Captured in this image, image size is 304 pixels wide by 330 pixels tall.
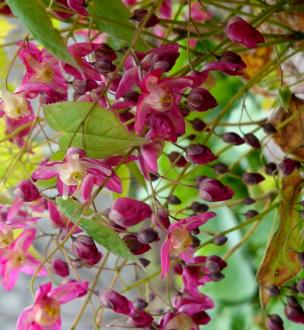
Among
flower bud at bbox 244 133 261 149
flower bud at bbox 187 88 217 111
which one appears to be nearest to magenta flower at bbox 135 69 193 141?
flower bud at bbox 187 88 217 111

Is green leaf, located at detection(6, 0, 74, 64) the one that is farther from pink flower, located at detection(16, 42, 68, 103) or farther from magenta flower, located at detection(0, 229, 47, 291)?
magenta flower, located at detection(0, 229, 47, 291)

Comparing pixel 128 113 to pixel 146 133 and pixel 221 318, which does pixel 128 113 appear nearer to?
pixel 146 133

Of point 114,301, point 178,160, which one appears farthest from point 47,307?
point 178,160

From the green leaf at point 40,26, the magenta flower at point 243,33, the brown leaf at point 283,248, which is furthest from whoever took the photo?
the brown leaf at point 283,248

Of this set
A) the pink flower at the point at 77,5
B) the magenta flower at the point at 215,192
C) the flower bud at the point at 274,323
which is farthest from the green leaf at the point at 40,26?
the flower bud at the point at 274,323

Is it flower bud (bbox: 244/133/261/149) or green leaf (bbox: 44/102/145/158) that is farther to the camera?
flower bud (bbox: 244/133/261/149)

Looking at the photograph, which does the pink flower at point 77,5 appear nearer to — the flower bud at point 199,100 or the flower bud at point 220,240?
the flower bud at point 199,100

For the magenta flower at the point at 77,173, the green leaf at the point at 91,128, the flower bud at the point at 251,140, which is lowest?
the magenta flower at the point at 77,173
